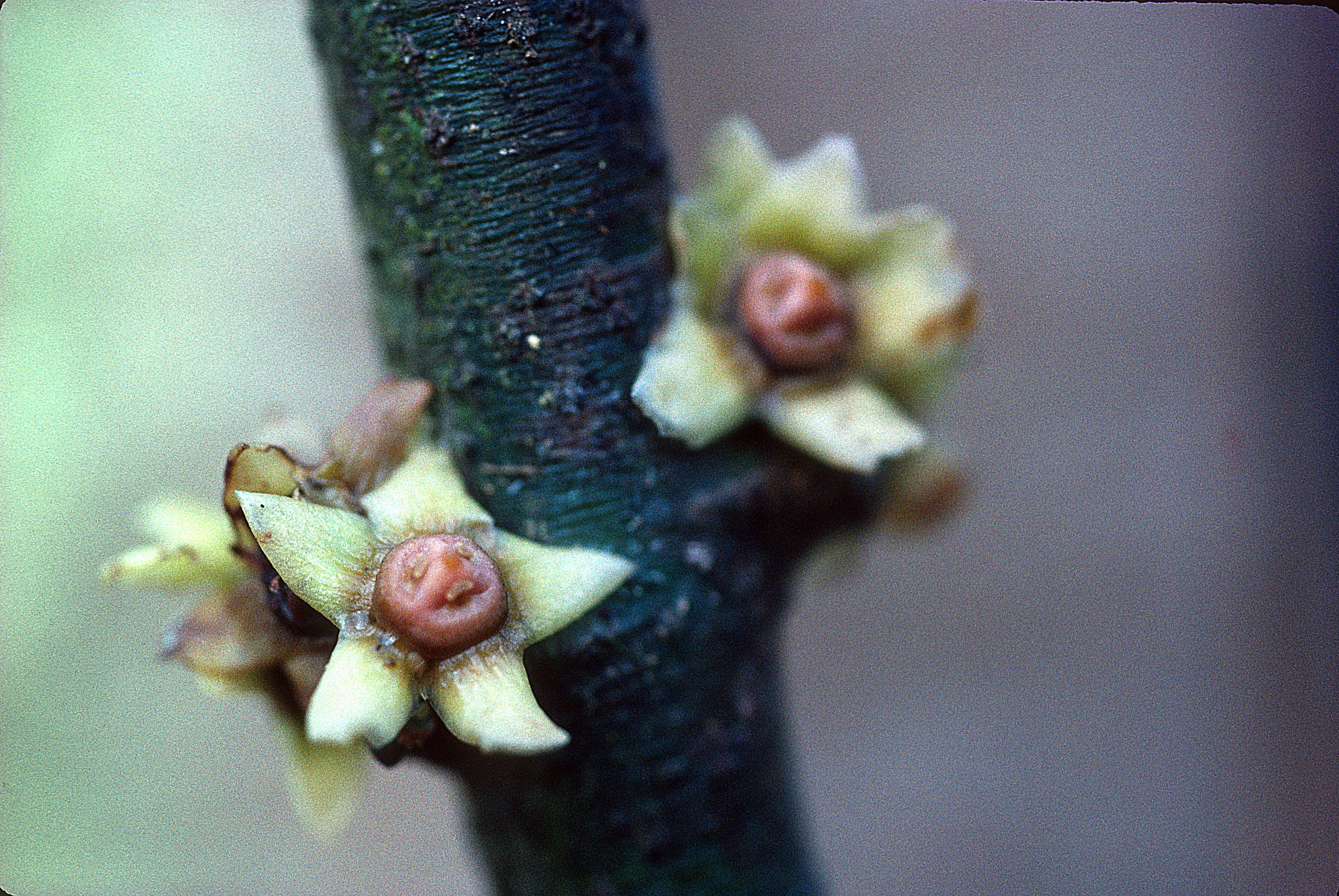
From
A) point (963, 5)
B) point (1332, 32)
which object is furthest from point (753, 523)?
point (963, 5)

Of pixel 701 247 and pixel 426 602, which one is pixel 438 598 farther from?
pixel 701 247

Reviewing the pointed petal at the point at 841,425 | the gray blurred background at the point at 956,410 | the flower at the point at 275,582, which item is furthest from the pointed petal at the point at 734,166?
the gray blurred background at the point at 956,410

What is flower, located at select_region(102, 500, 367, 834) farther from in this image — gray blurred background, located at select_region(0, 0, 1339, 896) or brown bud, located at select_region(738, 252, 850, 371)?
gray blurred background, located at select_region(0, 0, 1339, 896)

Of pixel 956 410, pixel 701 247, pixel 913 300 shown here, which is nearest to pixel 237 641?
pixel 701 247

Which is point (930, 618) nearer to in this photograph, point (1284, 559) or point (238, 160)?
point (1284, 559)

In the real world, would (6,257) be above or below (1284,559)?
above

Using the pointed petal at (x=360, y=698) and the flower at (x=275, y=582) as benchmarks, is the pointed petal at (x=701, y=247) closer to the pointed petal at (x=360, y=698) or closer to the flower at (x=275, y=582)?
the flower at (x=275, y=582)
